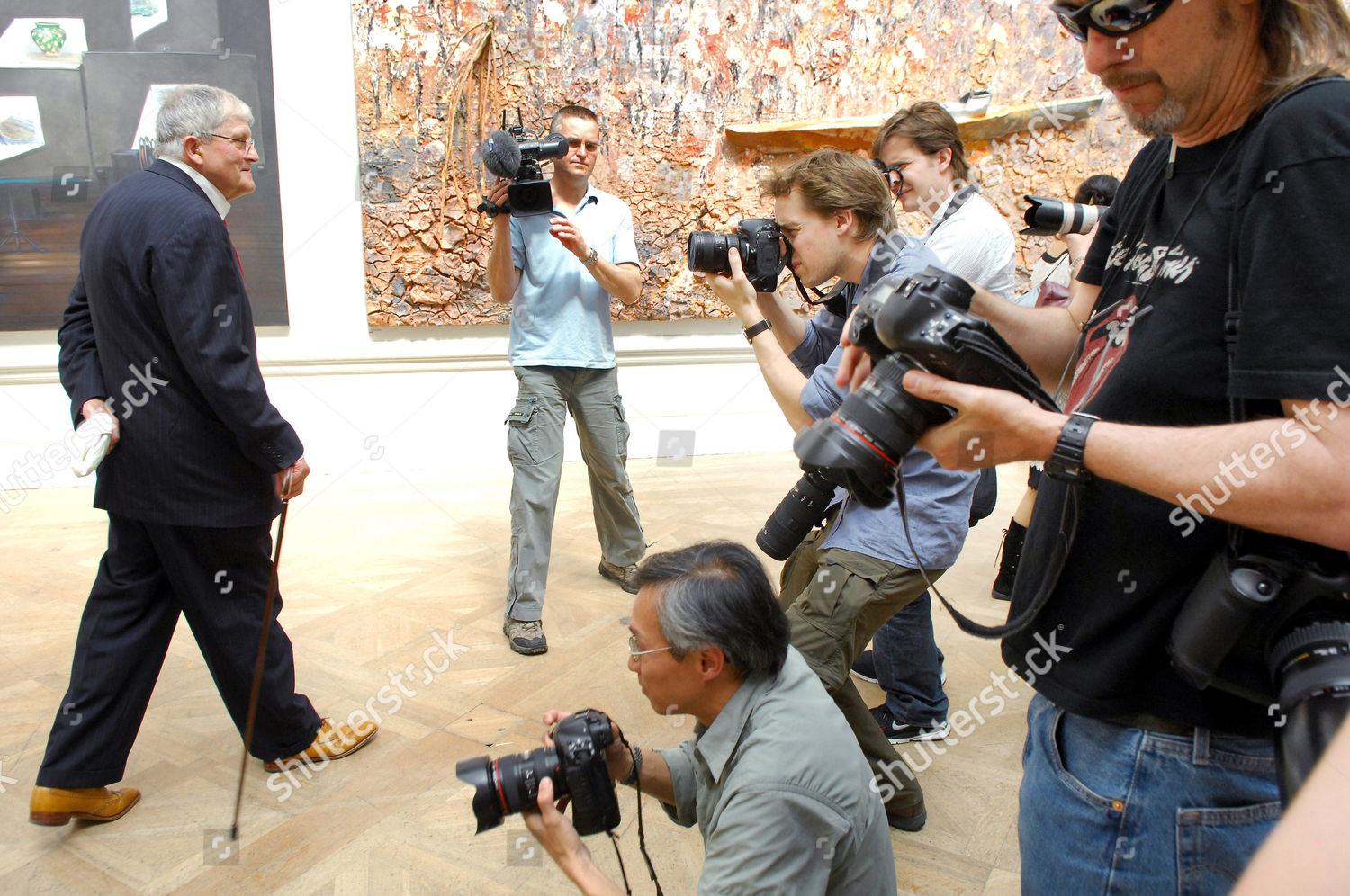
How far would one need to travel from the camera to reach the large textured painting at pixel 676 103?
5.37m

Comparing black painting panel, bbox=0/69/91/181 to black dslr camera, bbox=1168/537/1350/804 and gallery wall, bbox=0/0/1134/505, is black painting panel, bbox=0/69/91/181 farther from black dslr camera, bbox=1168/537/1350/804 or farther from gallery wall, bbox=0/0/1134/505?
black dslr camera, bbox=1168/537/1350/804

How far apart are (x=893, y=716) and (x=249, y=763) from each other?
197 cm

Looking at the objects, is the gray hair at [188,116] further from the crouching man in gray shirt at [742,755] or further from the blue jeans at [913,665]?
the blue jeans at [913,665]

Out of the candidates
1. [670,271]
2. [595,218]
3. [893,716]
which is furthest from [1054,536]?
[670,271]

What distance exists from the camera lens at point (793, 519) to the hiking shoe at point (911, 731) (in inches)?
40.9

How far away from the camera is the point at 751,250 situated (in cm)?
235

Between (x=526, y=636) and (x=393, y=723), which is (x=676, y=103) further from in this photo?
(x=393, y=723)

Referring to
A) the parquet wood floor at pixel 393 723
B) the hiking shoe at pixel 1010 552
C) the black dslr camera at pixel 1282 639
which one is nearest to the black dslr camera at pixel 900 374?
the black dslr camera at pixel 1282 639

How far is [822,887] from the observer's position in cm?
129

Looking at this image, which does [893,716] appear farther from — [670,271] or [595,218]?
[670,271]

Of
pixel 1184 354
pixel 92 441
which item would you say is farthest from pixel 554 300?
pixel 1184 354

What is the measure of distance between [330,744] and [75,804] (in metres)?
0.63

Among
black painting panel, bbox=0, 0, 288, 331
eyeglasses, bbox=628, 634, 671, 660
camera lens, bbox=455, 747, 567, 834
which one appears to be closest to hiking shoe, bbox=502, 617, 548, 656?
eyeglasses, bbox=628, 634, 671, 660

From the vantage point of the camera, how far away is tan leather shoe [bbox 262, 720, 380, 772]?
2.55 m
